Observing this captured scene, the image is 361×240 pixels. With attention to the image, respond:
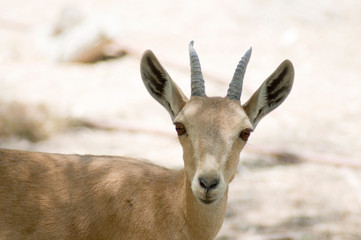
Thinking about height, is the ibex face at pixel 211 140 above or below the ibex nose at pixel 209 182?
above

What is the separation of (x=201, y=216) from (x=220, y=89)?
257 inches

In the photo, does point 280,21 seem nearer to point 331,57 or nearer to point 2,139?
point 331,57

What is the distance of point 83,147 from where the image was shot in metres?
8.85

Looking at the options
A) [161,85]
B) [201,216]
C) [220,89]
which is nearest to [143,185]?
[201,216]

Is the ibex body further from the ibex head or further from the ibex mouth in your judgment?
the ibex mouth

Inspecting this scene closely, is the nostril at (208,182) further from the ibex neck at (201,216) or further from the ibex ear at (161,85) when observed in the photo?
the ibex ear at (161,85)

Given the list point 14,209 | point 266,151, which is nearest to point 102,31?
point 266,151

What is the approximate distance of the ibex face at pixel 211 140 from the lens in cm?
414

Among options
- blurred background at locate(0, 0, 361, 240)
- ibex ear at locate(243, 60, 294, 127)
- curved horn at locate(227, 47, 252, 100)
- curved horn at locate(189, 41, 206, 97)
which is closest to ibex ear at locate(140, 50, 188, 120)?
curved horn at locate(189, 41, 206, 97)

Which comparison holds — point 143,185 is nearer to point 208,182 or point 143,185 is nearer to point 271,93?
point 208,182

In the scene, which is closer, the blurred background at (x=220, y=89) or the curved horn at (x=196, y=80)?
the curved horn at (x=196, y=80)

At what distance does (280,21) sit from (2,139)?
847 cm

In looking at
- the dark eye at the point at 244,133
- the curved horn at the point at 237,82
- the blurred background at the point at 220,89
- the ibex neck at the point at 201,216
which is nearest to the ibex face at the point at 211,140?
the dark eye at the point at 244,133

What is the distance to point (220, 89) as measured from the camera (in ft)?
36.2
